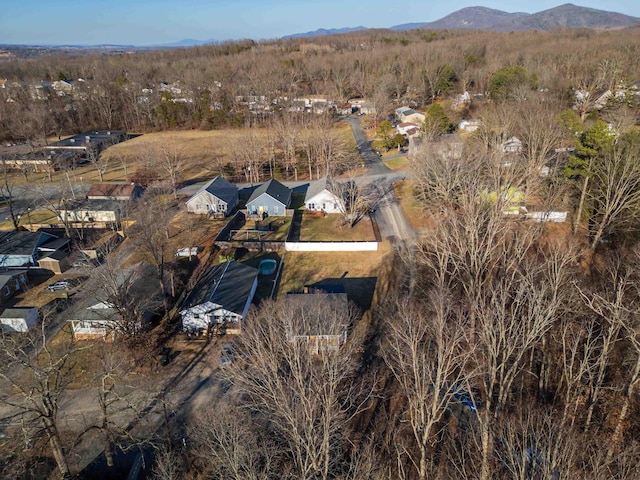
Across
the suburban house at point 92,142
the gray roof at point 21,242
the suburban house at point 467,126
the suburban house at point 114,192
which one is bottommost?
the gray roof at point 21,242

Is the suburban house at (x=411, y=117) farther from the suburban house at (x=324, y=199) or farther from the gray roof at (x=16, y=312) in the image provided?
the gray roof at (x=16, y=312)

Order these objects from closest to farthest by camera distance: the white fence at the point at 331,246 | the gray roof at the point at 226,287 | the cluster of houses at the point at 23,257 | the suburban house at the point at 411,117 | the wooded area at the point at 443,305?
the wooded area at the point at 443,305 < the gray roof at the point at 226,287 < the cluster of houses at the point at 23,257 < the white fence at the point at 331,246 < the suburban house at the point at 411,117

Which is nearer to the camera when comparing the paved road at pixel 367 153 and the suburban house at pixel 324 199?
the suburban house at pixel 324 199

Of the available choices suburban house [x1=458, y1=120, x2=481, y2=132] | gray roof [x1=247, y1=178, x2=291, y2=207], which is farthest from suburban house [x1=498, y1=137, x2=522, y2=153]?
gray roof [x1=247, y1=178, x2=291, y2=207]

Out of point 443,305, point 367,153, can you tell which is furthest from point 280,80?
point 443,305

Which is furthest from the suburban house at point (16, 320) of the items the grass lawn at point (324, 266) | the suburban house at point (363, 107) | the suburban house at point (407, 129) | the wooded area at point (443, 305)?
the suburban house at point (363, 107)

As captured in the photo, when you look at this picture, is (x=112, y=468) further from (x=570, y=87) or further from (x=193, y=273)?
(x=570, y=87)

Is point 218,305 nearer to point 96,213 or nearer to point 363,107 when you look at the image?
point 96,213
